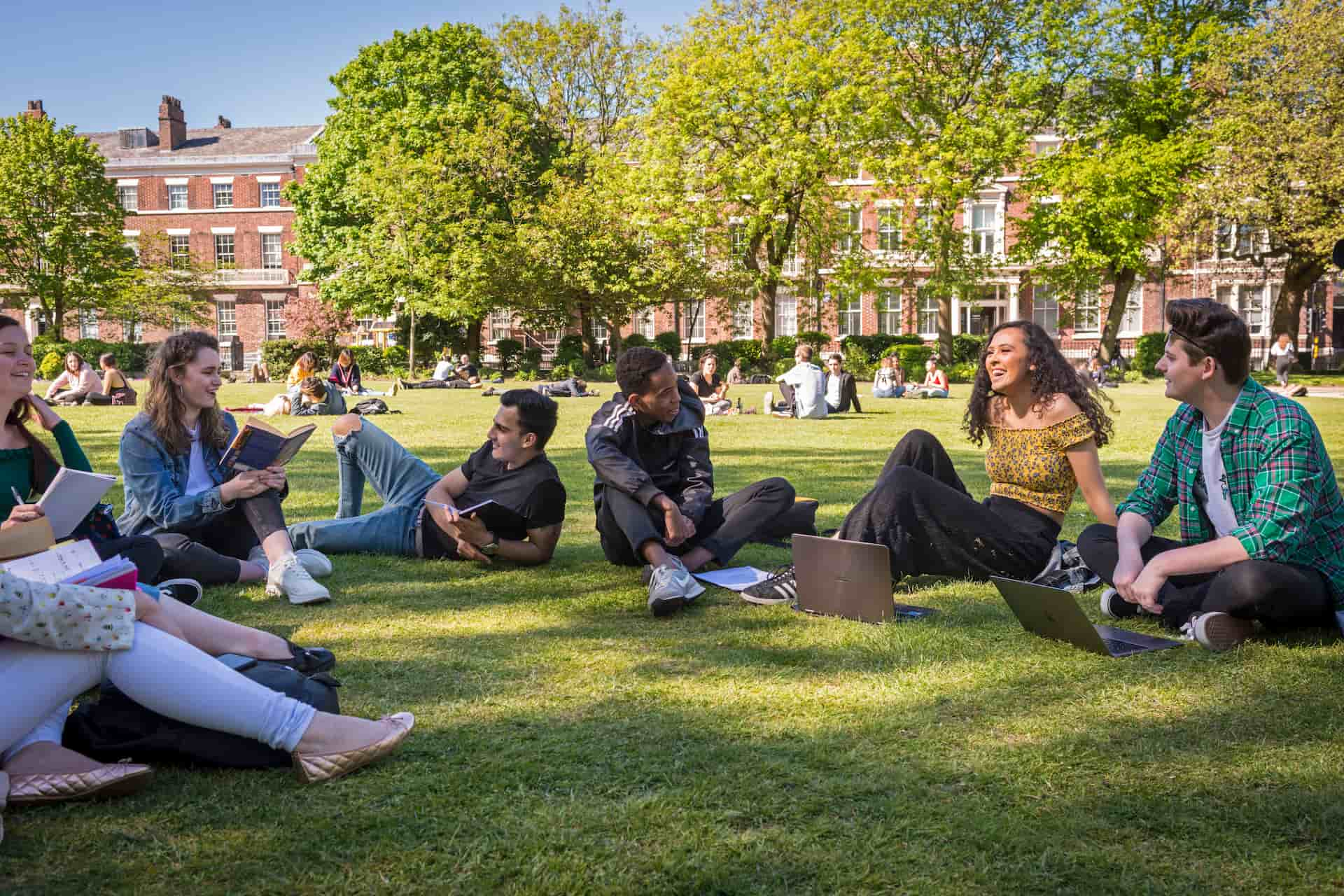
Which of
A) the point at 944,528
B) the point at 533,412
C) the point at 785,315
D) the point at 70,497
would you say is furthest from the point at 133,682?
the point at 785,315

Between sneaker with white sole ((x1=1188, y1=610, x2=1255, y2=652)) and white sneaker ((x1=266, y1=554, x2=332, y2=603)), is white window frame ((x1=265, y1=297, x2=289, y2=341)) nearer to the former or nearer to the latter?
white sneaker ((x1=266, y1=554, x2=332, y2=603))

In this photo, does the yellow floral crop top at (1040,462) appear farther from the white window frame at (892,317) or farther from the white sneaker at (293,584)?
the white window frame at (892,317)

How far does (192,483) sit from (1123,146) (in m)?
34.0

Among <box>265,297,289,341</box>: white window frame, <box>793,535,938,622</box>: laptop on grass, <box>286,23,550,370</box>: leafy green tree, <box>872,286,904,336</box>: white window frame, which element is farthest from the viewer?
<box>265,297,289,341</box>: white window frame

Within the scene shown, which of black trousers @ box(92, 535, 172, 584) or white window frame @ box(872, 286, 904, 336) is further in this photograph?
white window frame @ box(872, 286, 904, 336)

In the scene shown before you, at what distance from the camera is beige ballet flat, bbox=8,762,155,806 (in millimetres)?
2734

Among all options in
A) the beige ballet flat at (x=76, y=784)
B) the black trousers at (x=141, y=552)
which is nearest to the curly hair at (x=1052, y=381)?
the black trousers at (x=141, y=552)

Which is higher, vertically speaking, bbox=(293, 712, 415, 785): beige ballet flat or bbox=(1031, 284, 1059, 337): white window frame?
bbox=(1031, 284, 1059, 337): white window frame

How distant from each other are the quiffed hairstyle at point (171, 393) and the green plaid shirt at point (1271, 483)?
4218 mm

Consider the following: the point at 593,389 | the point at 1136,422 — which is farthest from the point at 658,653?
the point at 593,389

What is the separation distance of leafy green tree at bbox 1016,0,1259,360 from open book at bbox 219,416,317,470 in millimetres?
31101

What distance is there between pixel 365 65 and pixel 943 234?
2101cm

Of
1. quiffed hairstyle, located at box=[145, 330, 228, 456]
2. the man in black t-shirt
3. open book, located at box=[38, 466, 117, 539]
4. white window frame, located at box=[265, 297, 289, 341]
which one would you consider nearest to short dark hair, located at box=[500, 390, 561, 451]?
the man in black t-shirt

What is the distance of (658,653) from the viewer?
4.26m
